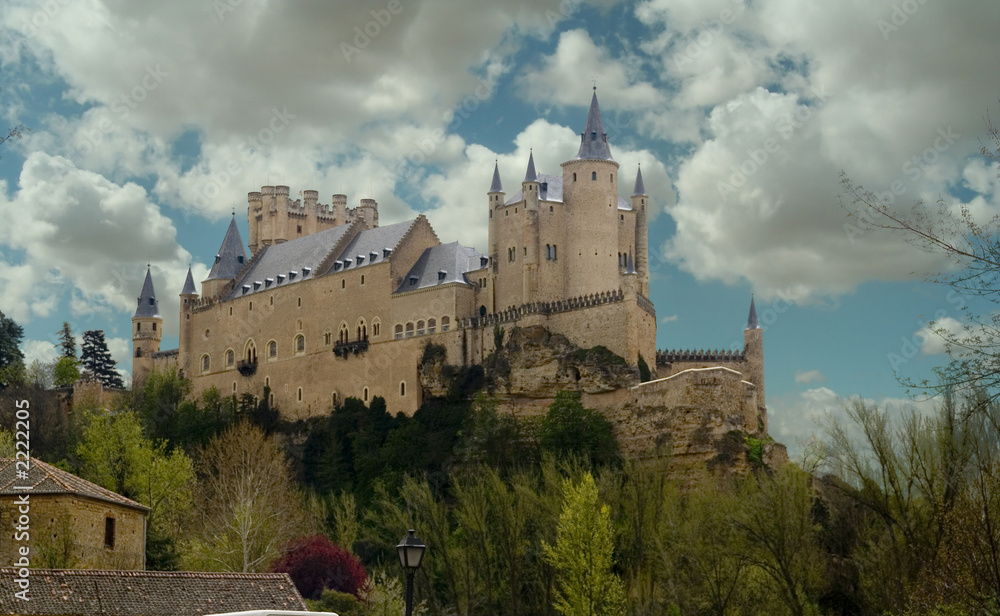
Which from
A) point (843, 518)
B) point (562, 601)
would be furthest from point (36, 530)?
point (843, 518)

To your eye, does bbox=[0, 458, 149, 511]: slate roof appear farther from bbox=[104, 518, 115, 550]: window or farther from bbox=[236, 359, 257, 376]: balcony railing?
bbox=[236, 359, 257, 376]: balcony railing

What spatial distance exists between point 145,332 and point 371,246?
2487cm

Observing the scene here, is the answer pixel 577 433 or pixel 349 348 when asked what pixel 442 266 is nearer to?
pixel 349 348

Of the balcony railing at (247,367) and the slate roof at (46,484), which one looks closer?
the slate roof at (46,484)

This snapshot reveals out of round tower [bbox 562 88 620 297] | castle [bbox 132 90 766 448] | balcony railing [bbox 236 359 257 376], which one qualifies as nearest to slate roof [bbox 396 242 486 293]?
castle [bbox 132 90 766 448]

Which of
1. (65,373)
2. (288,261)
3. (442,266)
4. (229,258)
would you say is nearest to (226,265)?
(229,258)

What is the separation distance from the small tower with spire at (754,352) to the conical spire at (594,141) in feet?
38.4

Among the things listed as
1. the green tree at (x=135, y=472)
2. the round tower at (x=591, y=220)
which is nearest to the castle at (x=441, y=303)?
the round tower at (x=591, y=220)

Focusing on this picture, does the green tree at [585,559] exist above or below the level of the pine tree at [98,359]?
below

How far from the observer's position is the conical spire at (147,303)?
9969cm

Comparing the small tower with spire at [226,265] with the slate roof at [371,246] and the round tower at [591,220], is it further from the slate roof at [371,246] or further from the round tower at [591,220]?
the round tower at [591,220]

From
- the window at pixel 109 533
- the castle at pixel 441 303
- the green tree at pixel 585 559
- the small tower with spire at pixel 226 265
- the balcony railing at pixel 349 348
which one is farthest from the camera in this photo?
the small tower with spire at pixel 226 265

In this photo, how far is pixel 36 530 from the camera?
115 ft

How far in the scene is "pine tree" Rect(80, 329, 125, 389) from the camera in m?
101
